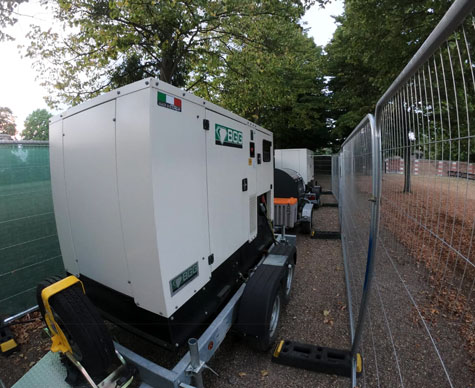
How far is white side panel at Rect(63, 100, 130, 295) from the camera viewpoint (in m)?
2.00

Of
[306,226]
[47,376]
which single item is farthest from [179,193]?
[306,226]

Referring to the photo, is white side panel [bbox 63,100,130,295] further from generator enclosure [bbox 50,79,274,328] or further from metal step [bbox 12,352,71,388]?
metal step [bbox 12,352,71,388]

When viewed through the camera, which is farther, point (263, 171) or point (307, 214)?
point (307, 214)

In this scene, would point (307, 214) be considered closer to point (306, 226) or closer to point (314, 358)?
point (306, 226)

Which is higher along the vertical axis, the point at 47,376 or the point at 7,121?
the point at 7,121

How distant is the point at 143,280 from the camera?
6.36ft

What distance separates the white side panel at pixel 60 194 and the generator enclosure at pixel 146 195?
0.03 feet

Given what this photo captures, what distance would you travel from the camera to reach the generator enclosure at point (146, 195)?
1.77 metres

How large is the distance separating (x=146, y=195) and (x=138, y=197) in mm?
99

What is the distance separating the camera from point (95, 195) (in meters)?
2.14

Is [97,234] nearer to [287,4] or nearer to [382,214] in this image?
[382,214]

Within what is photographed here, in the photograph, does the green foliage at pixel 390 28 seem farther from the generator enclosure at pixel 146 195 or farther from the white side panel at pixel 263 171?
the generator enclosure at pixel 146 195

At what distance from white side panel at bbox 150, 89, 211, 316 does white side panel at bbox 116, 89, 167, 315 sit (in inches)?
1.9

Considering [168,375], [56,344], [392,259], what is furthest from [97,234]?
[392,259]
